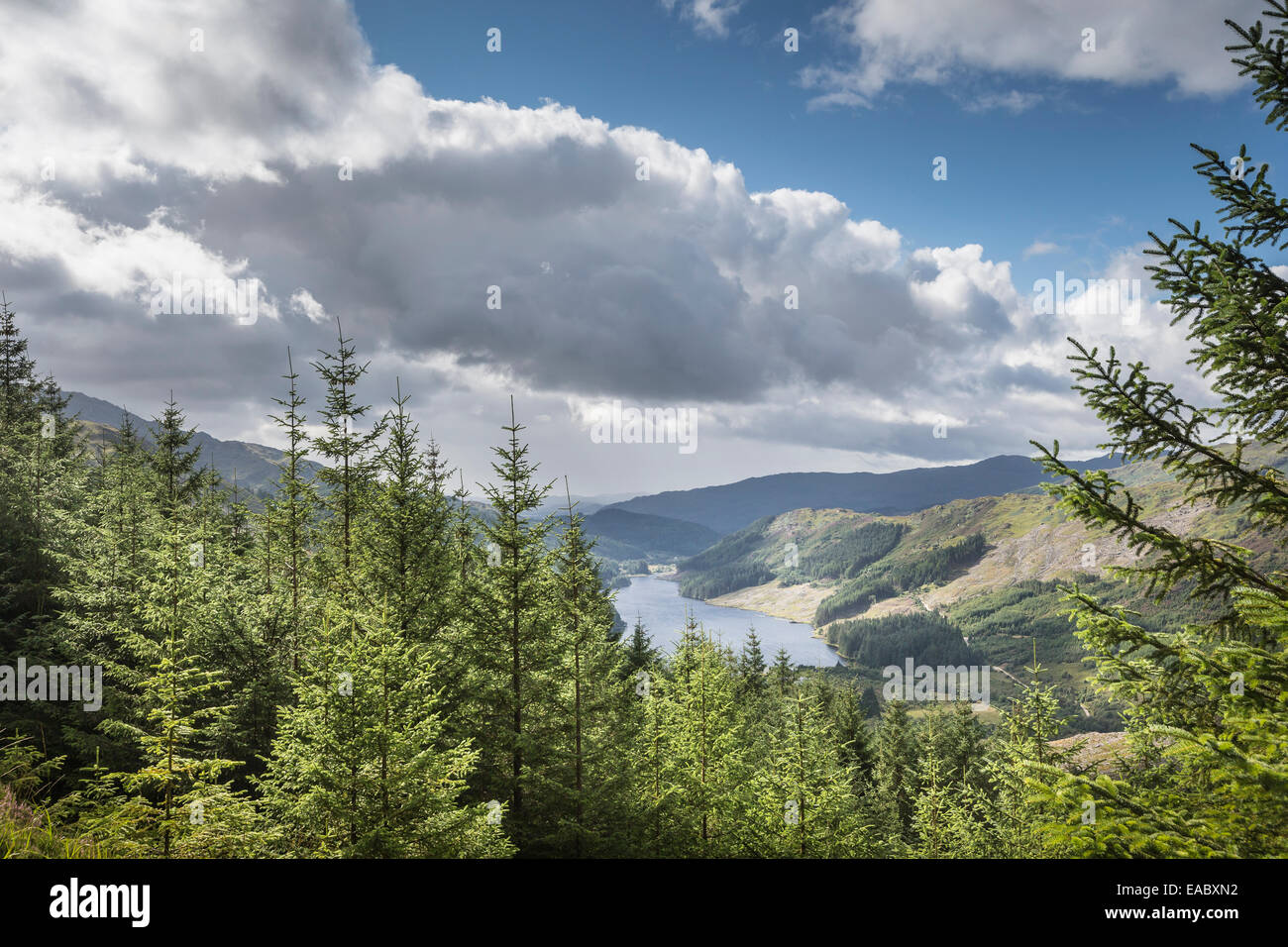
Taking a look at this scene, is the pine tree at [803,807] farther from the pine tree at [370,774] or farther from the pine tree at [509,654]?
the pine tree at [370,774]

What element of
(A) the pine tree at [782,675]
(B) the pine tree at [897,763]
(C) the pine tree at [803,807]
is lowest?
(B) the pine tree at [897,763]

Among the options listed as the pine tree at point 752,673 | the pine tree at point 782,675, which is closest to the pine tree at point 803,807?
the pine tree at point 752,673

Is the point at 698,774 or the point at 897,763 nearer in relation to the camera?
the point at 698,774

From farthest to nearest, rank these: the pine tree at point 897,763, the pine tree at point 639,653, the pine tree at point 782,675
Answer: the pine tree at point 782,675 → the pine tree at point 897,763 → the pine tree at point 639,653

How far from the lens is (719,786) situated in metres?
17.8

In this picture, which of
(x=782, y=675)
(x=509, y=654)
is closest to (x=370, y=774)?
(x=509, y=654)

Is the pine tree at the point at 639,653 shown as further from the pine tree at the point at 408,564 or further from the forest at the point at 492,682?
the pine tree at the point at 408,564

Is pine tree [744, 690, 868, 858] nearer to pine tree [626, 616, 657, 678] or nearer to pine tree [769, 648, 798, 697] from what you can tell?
pine tree [626, 616, 657, 678]

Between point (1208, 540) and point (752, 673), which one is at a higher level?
point (1208, 540)

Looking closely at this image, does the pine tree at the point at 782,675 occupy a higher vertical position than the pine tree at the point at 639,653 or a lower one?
lower

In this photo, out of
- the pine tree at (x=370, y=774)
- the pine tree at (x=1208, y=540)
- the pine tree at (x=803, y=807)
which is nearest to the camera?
the pine tree at (x=1208, y=540)

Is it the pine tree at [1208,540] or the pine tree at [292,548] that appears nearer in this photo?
the pine tree at [1208,540]

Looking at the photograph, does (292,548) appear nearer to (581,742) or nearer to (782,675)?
(581,742)
